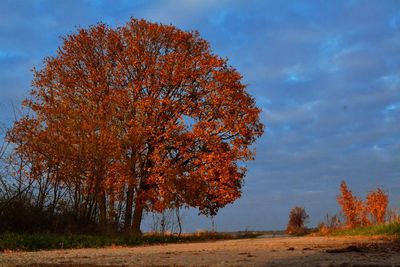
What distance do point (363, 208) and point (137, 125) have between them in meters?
10.9

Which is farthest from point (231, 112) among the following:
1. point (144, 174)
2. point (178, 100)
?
point (144, 174)

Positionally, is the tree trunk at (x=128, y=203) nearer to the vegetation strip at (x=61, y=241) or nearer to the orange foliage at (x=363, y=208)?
the vegetation strip at (x=61, y=241)

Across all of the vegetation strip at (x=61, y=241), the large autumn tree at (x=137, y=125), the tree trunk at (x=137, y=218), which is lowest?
the vegetation strip at (x=61, y=241)

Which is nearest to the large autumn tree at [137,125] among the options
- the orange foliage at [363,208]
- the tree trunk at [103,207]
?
the tree trunk at [103,207]

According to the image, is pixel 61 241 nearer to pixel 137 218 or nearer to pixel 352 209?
pixel 137 218

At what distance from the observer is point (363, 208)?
18422 millimetres

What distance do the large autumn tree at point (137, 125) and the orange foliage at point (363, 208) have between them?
16.5 ft

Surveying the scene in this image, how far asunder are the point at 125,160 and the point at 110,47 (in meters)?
6.71

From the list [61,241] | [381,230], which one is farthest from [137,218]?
[381,230]

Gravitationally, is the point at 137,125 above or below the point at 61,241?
above

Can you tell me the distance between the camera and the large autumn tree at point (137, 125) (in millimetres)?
16016

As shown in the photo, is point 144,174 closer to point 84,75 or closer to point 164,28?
point 84,75

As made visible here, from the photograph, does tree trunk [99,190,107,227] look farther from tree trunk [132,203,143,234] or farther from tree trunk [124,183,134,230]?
tree trunk [132,203,143,234]

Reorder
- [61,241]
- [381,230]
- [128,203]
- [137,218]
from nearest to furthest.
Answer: [61,241] < [381,230] < [128,203] < [137,218]
